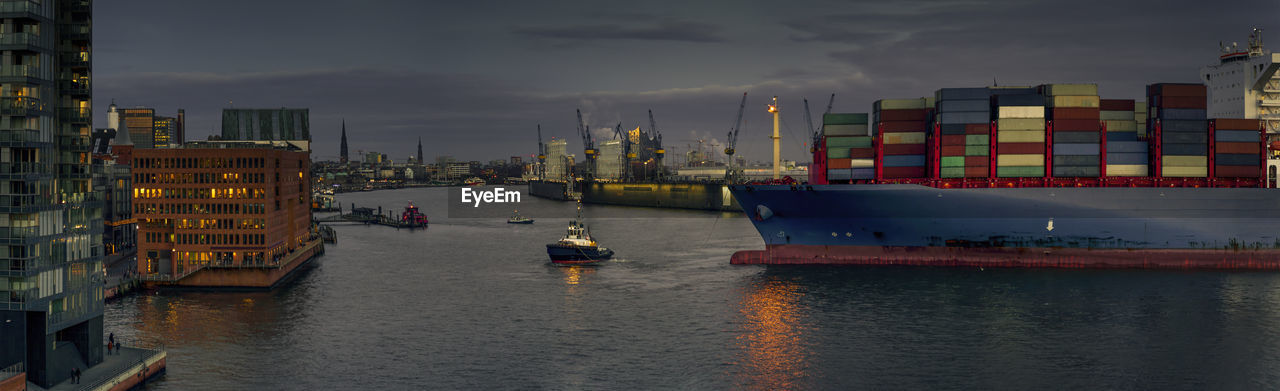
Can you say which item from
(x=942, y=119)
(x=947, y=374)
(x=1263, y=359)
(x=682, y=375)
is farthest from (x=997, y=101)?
(x=682, y=375)

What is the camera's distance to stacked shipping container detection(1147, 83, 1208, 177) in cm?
7112

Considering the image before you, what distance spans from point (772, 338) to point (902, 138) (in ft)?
107

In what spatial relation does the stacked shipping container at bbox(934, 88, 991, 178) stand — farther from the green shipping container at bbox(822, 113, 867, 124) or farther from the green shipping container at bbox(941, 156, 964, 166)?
the green shipping container at bbox(822, 113, 867, 124)

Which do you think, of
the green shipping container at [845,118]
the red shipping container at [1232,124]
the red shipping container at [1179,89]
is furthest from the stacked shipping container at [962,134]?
the red shipping container at [1232,124]

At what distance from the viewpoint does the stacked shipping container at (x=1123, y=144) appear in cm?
7231

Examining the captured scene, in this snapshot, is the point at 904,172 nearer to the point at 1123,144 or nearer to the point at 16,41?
the point at 1123,144

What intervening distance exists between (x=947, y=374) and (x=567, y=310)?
25.8 metres

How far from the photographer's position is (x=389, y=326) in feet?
176

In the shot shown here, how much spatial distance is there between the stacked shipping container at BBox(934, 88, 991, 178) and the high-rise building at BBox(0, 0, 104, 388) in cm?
5987

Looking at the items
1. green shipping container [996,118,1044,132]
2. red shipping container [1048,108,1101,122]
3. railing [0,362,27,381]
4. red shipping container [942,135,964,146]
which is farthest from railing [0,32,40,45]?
red shipping container [1048,108,1101,122]

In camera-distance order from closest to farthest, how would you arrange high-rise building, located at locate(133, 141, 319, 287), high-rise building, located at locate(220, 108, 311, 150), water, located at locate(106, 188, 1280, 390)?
water, located at locate(106, 188, 1280, 390) < high-rise building, located at locate(133, 141, 319, 287) < high-rise building, located at locate(220, 108, 311, 150)

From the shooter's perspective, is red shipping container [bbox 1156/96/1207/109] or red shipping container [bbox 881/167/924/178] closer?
red shipping container [bbox 1156/96/1207/109]

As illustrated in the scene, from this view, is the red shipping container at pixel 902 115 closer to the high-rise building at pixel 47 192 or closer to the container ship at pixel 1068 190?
the container ship at pixel 1068 190

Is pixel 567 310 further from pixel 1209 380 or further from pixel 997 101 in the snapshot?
pixel 997 101
